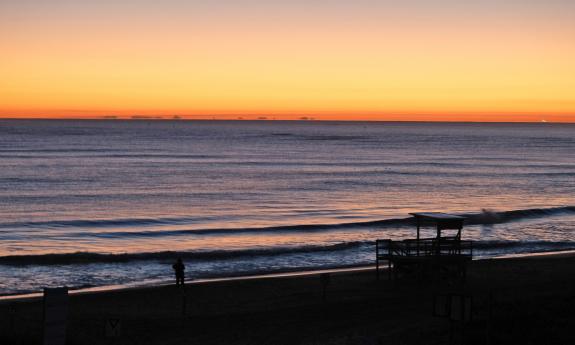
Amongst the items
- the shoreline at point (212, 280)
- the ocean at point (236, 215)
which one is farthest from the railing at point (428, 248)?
the ocean at point (236, 215)

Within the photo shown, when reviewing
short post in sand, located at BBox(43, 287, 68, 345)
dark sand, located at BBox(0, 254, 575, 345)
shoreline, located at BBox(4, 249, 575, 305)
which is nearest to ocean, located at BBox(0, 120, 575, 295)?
shoreline, located at BBox(4, 249, 575, 305)

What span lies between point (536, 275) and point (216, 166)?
69.8 m

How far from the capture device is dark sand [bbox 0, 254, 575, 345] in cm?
1903

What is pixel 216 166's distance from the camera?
96438 mm

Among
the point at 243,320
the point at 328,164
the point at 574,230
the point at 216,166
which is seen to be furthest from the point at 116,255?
the point at 328,164

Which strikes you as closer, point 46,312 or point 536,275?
point 46,312

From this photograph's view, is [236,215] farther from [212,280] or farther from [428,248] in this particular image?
[428,248]

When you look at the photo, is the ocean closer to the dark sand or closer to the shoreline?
the shoreline

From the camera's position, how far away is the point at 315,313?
22578 millimetres

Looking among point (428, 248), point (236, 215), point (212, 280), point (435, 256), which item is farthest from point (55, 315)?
point (236, 215)

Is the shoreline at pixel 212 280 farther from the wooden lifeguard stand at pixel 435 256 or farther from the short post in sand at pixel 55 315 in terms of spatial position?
the short post in sand at pixel 55 315

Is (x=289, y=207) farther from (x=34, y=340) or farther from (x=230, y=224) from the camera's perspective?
(x=34, y=340)

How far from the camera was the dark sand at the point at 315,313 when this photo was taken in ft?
62.4

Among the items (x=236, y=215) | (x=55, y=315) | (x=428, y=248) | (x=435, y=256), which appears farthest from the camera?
(x=236, y=215)
